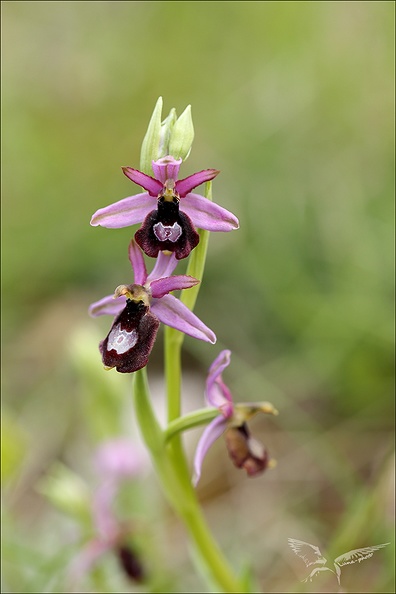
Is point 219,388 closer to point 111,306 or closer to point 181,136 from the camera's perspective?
point 111,306

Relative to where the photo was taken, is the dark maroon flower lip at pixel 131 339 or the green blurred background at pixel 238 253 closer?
the dark maroon flower lip at pixel 131 339

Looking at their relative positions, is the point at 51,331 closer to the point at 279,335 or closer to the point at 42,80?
the point at 279,335

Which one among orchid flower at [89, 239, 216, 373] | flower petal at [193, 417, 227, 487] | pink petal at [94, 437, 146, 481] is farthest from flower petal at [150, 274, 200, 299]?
pink petal at [94, 437, 146, 481]

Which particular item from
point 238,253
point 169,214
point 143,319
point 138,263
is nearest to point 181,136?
point 169,214

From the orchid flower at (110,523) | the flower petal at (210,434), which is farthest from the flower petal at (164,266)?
the orchid flower at (110,523)

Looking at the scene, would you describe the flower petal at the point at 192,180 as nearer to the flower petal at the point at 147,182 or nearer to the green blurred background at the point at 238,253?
the flower petal at the point at 147,182

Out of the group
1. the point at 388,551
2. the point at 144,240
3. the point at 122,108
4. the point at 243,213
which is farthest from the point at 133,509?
the point at 122,108

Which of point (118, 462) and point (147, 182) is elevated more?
point (147, 182)
